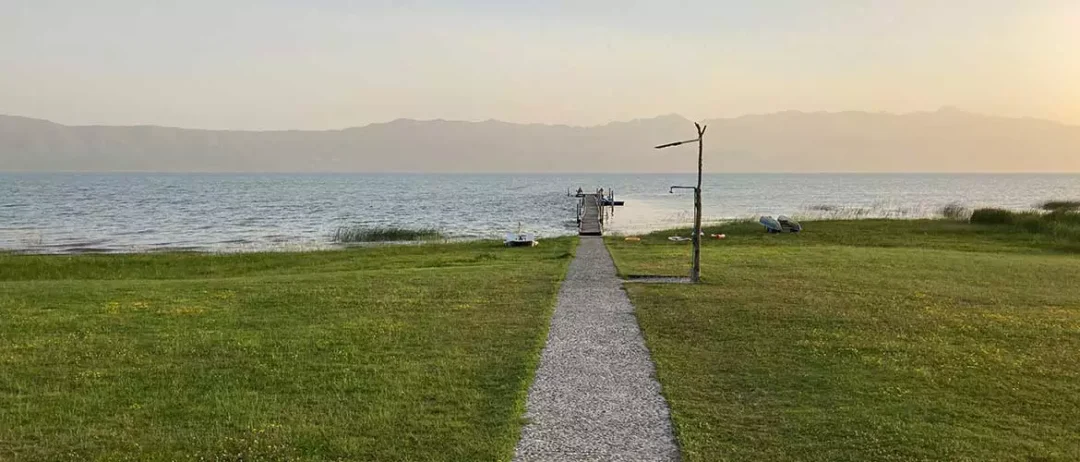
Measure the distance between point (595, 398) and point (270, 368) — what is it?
4.54 metres

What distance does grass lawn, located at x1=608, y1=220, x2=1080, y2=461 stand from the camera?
6.99 metres

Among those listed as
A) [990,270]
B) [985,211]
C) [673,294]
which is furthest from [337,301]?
[985,211]

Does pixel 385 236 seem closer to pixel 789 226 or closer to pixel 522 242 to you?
pixel 522 242

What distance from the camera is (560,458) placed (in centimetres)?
648

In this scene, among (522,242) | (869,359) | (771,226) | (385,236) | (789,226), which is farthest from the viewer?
(385,236)

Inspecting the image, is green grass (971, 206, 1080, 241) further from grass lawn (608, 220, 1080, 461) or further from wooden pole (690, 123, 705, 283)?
wooden pole (690, 123, 705, 283)

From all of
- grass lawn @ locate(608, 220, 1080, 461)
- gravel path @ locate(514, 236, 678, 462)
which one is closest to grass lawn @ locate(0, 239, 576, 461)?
gravel path @ locate(514, 236, 678, 462)

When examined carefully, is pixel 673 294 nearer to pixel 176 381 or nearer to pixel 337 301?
pixel 337 301

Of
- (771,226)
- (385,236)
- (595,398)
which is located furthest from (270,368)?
(385,236)

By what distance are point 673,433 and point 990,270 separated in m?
17.0

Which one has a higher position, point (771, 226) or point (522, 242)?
point (771, 226)

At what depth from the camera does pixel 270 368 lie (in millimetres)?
9625

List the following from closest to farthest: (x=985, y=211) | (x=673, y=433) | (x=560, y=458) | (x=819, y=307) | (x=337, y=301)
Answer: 1. (x=560, y=458)
2. (x=673, y=433)
3. (x=819, y=307)
4. (x=337, y=301)
5. (x=985, y=211)

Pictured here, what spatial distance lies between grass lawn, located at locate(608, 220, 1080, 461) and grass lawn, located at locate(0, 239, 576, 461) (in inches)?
92.3
